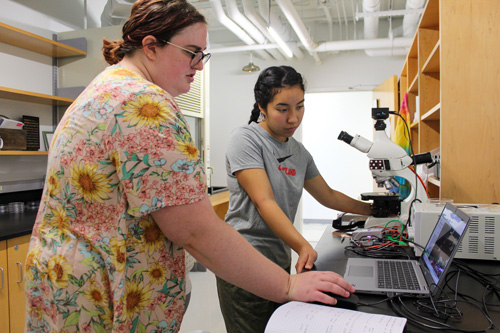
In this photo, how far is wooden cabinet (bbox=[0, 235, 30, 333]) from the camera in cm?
220

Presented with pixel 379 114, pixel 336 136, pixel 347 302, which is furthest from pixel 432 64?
pixel 336 136

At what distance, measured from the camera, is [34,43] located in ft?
9.95

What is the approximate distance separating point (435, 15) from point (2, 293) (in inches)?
125

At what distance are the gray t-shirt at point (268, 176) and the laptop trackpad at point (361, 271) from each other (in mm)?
344

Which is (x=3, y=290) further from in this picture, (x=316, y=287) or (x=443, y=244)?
(x=443, y=244)

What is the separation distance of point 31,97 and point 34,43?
434mm

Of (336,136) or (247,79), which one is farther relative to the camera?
(336,136)

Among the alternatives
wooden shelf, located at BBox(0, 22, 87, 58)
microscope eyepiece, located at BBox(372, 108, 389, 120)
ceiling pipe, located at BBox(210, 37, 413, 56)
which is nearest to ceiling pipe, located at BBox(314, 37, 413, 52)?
ceiling pipe, located at BBox(210, 37, 413, 56)

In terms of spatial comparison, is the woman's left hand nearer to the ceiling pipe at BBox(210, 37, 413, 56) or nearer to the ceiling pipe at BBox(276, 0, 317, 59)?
the ceiling pipe at BBox(276, 0, 317, 59)

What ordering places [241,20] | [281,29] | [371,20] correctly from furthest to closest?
[281,29] < [371,20] < [241,20]

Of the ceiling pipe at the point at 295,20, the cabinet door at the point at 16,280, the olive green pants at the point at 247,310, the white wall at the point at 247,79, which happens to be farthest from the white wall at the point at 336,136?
the olive green pants at the point at 247,310

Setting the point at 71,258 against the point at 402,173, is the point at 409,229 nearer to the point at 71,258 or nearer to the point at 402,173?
the point at 402,173

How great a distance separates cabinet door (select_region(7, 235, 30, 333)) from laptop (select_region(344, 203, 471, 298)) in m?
1.94

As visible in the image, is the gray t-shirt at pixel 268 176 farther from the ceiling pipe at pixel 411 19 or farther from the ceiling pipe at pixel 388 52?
the ceiling pipe at pixel 388 52
